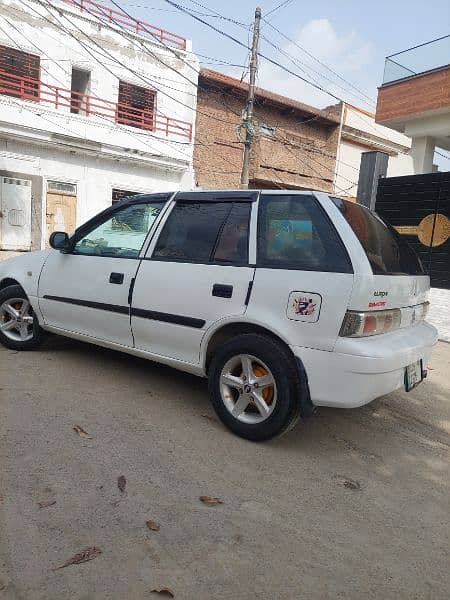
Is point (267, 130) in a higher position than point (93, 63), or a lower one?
lower

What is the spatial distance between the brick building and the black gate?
36.7 feet

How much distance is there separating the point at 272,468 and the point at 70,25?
1706cm

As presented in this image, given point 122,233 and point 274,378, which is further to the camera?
point 122,233

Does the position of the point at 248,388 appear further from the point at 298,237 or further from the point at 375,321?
the point at 298,237

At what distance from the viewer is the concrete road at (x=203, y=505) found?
6.08 feet

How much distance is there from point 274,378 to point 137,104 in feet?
56.0

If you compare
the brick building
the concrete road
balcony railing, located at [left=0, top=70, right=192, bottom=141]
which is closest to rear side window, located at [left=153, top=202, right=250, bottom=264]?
the concrete road

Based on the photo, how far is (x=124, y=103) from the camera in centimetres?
1722

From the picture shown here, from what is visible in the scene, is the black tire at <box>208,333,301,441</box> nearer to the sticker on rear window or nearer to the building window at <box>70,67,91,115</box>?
the sticker on rear window

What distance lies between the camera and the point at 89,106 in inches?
642

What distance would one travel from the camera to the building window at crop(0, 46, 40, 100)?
46.2 feet

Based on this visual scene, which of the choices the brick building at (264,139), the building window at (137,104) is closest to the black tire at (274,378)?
the building window at (137,104)

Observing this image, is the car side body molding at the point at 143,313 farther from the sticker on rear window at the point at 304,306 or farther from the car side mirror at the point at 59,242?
the sticker on rear window at the point at 304,306

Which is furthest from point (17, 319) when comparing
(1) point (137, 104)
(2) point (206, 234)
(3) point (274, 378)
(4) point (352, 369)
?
(1) point (137, 104)
